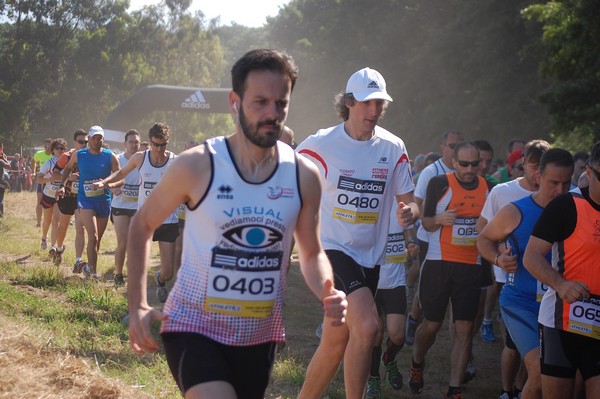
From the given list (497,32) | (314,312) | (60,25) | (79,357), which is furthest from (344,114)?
(60,25)

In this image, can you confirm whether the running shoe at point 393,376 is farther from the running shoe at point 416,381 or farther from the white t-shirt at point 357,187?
the white t-shirt at point 357,187

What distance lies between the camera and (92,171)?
12922mm

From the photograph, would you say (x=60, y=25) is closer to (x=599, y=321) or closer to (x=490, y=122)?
(x=490, y=122)

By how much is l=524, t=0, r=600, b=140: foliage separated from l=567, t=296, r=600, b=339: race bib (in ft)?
44.2

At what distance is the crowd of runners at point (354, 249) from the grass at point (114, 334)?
417 millimetres

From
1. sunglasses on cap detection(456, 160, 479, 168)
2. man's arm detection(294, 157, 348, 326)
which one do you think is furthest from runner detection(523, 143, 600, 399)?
sunglasses on cap detection(456, 160, 479, 168)

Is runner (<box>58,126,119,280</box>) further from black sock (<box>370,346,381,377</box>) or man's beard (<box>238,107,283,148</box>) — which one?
man's beard (<box>238,107,283,148</box>)

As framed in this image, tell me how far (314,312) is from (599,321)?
23.4 feet

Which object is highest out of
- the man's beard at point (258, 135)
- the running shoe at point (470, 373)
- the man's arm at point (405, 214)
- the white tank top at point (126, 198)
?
the man's beard at point (258, 135)

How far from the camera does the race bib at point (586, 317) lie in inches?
200

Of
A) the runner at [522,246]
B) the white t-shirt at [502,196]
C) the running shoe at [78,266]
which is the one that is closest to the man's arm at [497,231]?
the runner at [522,246]

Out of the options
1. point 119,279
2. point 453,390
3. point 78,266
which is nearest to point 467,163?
point 453,390

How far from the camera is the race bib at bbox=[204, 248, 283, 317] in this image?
12.5ft

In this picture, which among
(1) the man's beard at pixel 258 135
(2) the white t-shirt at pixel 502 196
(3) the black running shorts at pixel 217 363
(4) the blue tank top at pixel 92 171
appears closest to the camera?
(3) the black running shorts at pixel 217 363
